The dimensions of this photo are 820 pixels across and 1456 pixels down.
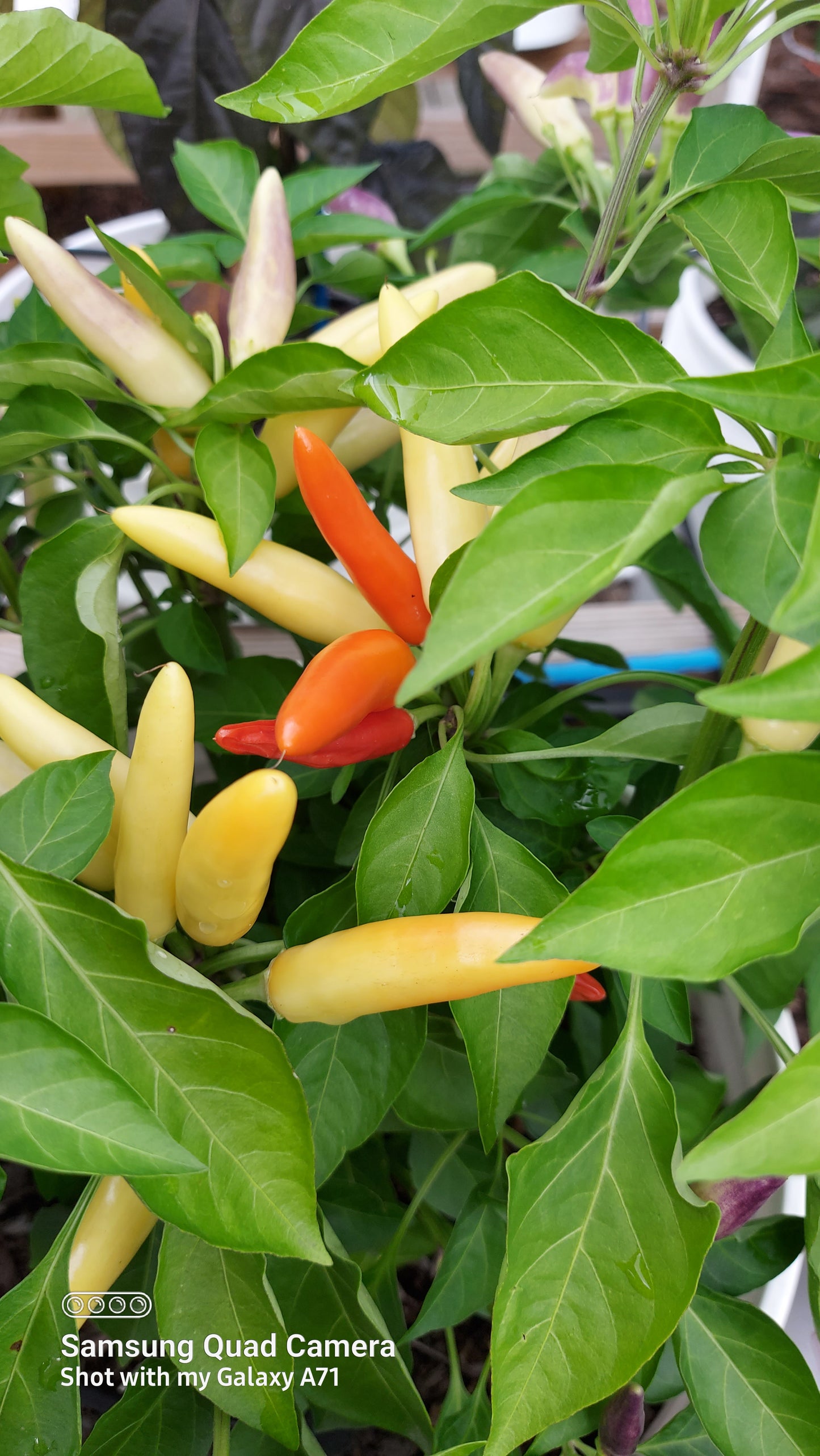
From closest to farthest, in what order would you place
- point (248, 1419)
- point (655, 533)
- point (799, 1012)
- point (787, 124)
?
point (655, 533), point (248, 1419), point (799, 1012), point (787, 124)

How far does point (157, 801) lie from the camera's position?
1.02 feet

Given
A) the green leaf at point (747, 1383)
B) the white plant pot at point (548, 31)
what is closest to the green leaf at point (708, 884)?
the green leaf at point (747, 1383)

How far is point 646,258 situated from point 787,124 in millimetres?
963

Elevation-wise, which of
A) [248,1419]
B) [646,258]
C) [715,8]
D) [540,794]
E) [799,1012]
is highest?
[715,8]

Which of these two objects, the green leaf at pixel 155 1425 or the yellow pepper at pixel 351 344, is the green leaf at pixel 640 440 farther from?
the green leaf at pixel 155 1425

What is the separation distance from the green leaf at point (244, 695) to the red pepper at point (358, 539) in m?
0.13

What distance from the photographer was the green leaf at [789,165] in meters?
0.38

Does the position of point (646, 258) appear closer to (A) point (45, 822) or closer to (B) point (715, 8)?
(B) point (715, 8)

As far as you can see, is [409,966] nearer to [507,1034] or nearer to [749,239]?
[507,1034]

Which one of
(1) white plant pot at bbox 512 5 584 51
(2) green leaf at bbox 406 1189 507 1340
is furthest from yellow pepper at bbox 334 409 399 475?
(1) white plant pot at bbox 512 5 584 51

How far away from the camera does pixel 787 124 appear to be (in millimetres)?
1276

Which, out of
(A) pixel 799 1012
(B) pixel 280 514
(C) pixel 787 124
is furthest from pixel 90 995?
(C) pixel 787 124

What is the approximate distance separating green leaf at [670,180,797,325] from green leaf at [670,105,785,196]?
1.5 inches

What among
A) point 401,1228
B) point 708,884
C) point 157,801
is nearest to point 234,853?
point 157,801
